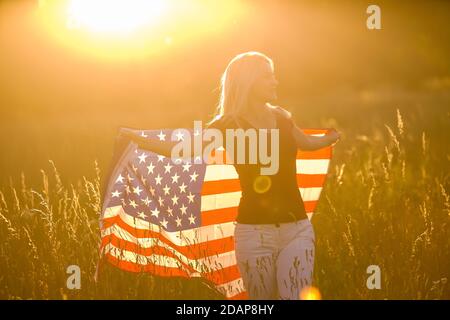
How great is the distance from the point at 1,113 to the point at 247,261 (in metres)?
21.8

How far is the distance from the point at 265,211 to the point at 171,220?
5.12ft

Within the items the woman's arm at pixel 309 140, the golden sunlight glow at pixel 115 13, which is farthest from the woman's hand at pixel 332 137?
the golden sunlight glow at pixel 115 13

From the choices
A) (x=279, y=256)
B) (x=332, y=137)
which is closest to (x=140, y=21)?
(x=332, y=137)

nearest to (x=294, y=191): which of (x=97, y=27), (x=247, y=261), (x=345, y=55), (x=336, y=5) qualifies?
(x=247, y=261)

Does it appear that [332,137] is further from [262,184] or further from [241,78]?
[241,78]

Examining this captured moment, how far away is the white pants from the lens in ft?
13.9

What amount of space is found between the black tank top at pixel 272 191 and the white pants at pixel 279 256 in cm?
6

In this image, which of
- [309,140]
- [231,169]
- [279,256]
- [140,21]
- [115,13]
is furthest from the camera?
[140,21]

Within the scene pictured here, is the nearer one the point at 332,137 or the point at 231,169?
the point at 332,137

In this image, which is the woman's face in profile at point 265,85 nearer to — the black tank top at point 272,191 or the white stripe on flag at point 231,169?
the black tank top at point 272,191

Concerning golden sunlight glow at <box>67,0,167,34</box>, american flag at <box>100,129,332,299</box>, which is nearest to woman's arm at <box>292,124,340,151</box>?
american flag at <box>100,129,332,299</box>

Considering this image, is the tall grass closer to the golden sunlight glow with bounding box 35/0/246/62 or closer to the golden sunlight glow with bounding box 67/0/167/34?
the golden sunlight glow with bounding box 67/0/167/34

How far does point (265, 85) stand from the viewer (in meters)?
4.31
